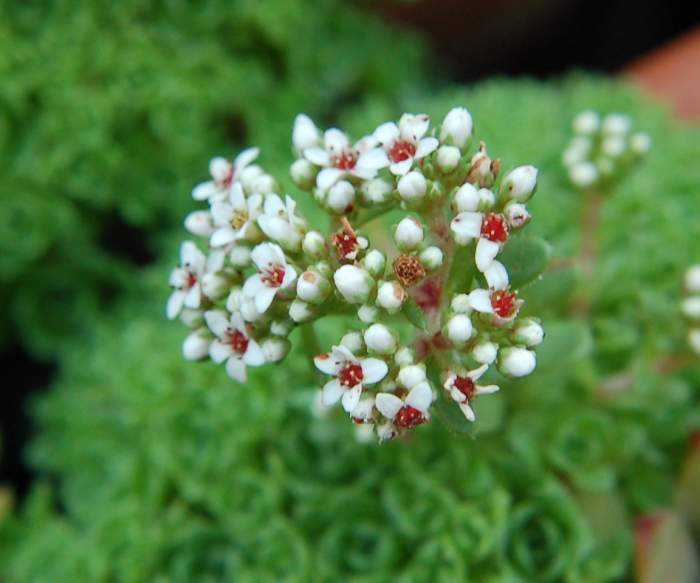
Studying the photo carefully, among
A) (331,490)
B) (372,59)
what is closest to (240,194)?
(331,490)

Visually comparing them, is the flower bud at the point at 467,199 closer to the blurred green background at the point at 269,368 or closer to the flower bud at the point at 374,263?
the flower bud at the point at 374,263

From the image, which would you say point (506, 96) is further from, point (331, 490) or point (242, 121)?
point (331, 490)

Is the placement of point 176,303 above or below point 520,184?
below

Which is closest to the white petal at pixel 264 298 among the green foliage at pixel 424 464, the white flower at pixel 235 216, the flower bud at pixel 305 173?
the white flower at pixel 235 216

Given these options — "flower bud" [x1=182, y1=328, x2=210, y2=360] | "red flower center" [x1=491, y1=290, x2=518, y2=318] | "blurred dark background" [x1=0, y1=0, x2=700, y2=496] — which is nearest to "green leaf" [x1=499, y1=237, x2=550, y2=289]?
"red flower center" [x1=491, y1=290, x2=518, y2=318]

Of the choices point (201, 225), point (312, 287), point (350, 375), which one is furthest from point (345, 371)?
point (201, 225)

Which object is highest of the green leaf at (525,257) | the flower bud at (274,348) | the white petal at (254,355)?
the green leaf at (525,257)

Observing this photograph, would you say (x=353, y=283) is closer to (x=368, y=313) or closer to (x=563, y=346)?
(x=368, y=313)
